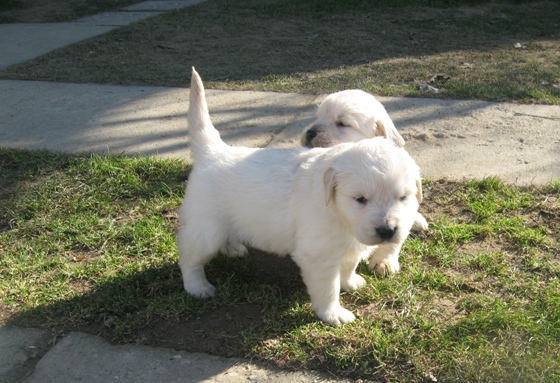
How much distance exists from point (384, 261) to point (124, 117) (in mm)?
3445

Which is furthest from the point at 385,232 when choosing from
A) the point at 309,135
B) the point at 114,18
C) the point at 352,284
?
the point at 114,18

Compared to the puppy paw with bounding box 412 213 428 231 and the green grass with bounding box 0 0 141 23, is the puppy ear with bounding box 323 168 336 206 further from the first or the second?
the green grass with bounding box 0 0 141 23

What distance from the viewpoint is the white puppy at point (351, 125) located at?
407cm

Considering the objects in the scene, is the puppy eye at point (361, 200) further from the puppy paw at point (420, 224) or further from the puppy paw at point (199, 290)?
the puppy paw at point (420, 224)

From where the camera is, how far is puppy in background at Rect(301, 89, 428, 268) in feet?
13.3

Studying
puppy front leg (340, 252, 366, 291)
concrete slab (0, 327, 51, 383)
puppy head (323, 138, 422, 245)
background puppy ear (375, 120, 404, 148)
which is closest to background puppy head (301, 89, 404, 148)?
background puppy ear (375, 120, 404, 148)

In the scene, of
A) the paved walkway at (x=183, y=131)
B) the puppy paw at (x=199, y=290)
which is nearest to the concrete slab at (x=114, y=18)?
the paved walkway at (x=183, y=131)

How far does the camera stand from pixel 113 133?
5586 millimetres

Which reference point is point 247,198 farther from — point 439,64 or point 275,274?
point 439,64

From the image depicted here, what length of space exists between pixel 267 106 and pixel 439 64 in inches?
100

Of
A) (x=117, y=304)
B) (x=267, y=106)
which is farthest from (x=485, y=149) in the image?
(x=117, y=304)

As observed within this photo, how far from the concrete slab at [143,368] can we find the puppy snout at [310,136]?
1.78 meters

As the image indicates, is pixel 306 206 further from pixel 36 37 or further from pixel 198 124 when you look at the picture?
pixel 36 37

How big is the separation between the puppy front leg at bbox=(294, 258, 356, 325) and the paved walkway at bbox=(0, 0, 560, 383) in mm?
510
